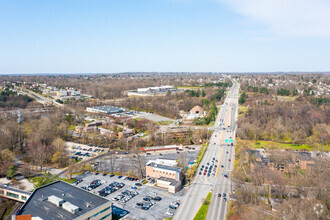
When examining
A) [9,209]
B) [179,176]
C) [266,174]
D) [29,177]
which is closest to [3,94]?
[29,177]

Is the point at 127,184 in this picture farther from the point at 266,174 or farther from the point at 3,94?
the point at 3,94

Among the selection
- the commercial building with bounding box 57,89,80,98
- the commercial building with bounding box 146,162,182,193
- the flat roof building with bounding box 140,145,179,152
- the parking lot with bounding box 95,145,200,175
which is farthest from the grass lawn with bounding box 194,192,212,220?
the commercial building with bounding box 57,89,80,98

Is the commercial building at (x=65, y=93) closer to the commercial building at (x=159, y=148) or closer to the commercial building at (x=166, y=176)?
the commercial building at (x=159, y=148)

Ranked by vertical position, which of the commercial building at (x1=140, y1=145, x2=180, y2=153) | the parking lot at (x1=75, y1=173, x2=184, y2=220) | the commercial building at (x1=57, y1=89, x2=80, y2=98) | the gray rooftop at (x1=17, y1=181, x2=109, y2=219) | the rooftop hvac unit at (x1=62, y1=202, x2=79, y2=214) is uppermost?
the commercial building at (x1=57, y1=89, x2=80, y2=98)

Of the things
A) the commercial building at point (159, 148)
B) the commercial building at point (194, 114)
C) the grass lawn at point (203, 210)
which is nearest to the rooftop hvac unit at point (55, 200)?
the grass lawn at point (203, 210)

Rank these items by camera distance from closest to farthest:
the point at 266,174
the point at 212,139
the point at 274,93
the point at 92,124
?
the point at 266,174, the point at 212,139, the point at 92,124, the point at 274,93

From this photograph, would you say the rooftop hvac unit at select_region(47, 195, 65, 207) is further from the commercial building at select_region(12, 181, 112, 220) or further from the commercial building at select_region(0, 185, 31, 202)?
the commercial building at select_region(0, 185, 31, 202)
